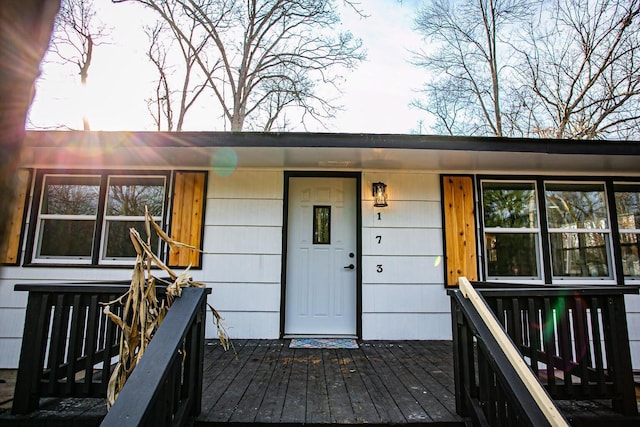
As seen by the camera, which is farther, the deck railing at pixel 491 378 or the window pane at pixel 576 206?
the window pane at pixel 576 206

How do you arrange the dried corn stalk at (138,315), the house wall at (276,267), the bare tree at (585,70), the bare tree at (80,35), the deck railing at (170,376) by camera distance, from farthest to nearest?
1. the bare tree at (585,70)
2. the bare tree at (80,35)
3. the house wall at (276,267)
4. the dried corn stalk at (138,315)
5. the deck railing at (170,376)

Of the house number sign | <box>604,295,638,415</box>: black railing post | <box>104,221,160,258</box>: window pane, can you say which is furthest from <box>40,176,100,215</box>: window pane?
<box>604,295,638,415</box>: black railing post

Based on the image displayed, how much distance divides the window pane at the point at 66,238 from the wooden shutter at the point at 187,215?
1.04 m

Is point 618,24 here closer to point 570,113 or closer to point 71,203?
point 570,113

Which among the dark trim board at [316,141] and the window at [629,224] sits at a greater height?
the dark trim board at [316,141]

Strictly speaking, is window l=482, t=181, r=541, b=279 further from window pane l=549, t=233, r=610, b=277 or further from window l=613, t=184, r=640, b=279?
window l=613, t=184, r=640, b=279

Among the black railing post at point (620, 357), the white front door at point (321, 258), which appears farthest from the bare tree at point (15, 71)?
the white front door at point (321, 258)

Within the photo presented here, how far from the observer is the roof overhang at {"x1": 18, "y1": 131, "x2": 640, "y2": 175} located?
307 cm

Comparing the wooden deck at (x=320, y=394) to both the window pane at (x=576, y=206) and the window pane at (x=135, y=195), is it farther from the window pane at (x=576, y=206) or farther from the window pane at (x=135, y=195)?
the window pane at (x=576, y=206)

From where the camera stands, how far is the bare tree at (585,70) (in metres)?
7.42

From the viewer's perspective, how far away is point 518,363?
146 centimetres

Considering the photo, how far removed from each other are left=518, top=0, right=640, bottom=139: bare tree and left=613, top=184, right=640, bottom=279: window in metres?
5.28

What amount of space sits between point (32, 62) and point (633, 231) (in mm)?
5631

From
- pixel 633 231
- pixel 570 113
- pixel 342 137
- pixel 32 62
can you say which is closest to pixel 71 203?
pixel 342 137
